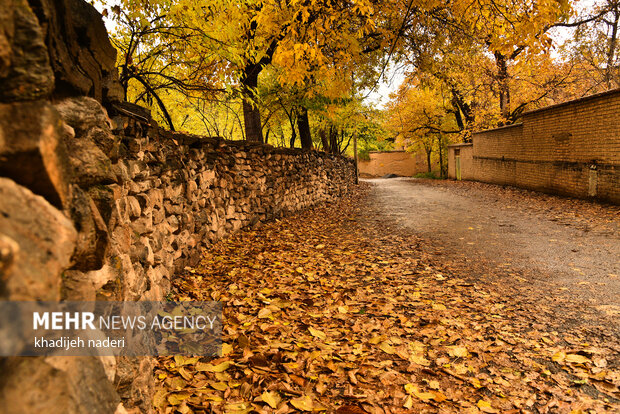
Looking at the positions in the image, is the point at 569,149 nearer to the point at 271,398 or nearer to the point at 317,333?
the point at 317,333

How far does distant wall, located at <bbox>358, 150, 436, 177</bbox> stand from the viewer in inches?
1790

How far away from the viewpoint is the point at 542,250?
5.50 m

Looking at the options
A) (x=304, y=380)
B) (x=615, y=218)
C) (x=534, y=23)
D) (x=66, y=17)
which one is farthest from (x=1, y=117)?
(x=615, y=218)

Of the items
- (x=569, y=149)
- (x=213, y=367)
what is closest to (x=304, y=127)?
(x=569, y=149)

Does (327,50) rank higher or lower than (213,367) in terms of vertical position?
higher

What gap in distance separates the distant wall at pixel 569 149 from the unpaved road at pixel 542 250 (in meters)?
0.82

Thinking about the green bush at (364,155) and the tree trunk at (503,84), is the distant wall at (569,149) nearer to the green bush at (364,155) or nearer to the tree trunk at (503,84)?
the tree trunk at (503,84)

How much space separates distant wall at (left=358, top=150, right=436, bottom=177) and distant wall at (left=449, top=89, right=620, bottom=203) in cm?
2874

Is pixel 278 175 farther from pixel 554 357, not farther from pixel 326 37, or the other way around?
pixel 554 357

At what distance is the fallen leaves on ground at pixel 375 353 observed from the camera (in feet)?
7.63

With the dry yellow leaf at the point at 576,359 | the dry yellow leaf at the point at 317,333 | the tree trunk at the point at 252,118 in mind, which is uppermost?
the tree trunk at the point at 252,118

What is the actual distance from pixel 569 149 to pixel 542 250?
7.39m

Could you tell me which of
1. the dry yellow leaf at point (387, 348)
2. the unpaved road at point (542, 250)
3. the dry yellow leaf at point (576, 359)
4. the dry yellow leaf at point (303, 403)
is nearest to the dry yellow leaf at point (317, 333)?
the dry yellow leaf at point (387, 348)

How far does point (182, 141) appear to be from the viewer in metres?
4.83
